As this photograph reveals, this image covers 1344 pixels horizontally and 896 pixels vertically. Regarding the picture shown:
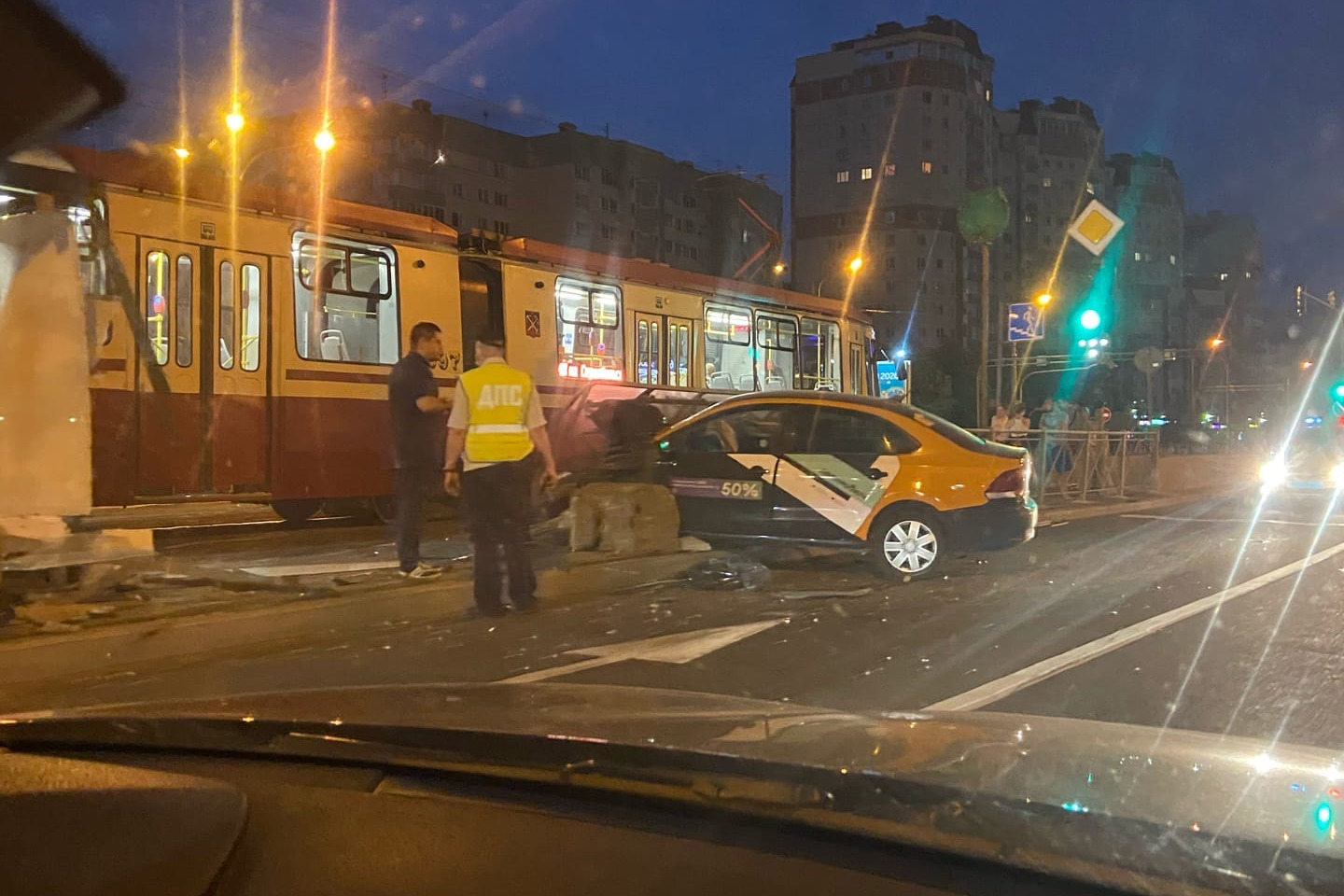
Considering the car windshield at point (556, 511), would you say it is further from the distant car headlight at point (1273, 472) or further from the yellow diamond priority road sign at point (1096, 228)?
the distant car headlight at point (1273, 472)

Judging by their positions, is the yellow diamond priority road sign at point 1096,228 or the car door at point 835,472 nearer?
the car door at point 835,472

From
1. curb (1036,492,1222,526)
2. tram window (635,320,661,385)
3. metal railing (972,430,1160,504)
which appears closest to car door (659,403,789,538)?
tram window (635,320,661,385)

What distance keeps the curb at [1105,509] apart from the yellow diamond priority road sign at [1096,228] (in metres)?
4.06

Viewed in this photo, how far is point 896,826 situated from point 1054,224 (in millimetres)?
125629

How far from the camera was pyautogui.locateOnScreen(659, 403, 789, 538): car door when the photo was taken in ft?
35.9

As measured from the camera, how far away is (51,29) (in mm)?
3391

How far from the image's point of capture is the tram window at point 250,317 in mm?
12242

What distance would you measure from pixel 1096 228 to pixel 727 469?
9270mm

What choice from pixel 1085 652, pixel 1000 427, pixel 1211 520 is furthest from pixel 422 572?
pixel 1000 427

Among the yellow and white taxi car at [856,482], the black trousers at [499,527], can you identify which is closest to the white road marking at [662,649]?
the black trousers at [499,527]

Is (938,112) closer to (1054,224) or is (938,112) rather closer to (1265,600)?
(1054,224)

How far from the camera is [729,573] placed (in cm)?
1109

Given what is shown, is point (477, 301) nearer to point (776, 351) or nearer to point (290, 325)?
point (290, 325)

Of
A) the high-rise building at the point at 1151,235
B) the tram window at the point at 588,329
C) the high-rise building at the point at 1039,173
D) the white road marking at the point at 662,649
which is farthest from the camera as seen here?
the high-rise building at the point at 1039,173
